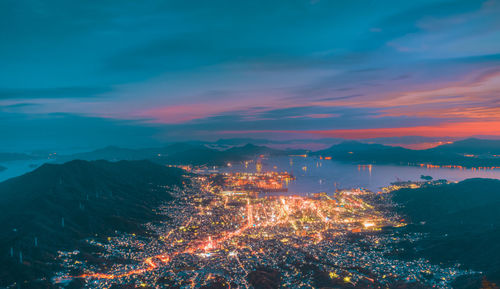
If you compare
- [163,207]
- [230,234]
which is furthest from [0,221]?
[230,234]

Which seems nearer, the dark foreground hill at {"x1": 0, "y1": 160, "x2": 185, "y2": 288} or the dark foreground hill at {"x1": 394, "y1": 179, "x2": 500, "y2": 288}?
the dark foreground hill at {"x1": 0, "y1": 160, "x2": 185, "y2": 288}

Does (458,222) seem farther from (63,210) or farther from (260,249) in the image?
(63,210)

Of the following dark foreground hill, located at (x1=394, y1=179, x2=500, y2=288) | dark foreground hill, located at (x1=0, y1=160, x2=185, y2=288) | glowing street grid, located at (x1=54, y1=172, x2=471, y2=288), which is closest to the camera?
glowing street grid, located at (x1=54, y1=172, x2=471, y2=288)

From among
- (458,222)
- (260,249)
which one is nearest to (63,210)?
(260,249)

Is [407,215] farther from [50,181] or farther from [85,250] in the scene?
[50,181]

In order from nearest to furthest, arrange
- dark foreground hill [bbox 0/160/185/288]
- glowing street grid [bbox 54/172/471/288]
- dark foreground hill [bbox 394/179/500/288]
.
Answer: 1. glowing street grid [bbox 54/172/471/288]
2. dark foreground hill [bbox 0/160/185/288]
3. dark foreground hill [bbox 394/179/500/288]

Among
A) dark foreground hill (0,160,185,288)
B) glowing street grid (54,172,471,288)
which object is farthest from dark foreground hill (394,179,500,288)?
dark foreground hill (0,160,185,288)

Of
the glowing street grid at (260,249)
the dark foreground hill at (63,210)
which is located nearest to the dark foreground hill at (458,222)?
the glowing street grid at (260,249)

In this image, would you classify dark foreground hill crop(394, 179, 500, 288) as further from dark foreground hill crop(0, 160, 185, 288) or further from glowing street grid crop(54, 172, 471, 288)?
dark foreground hill crop(0, 160, 185, 288)
